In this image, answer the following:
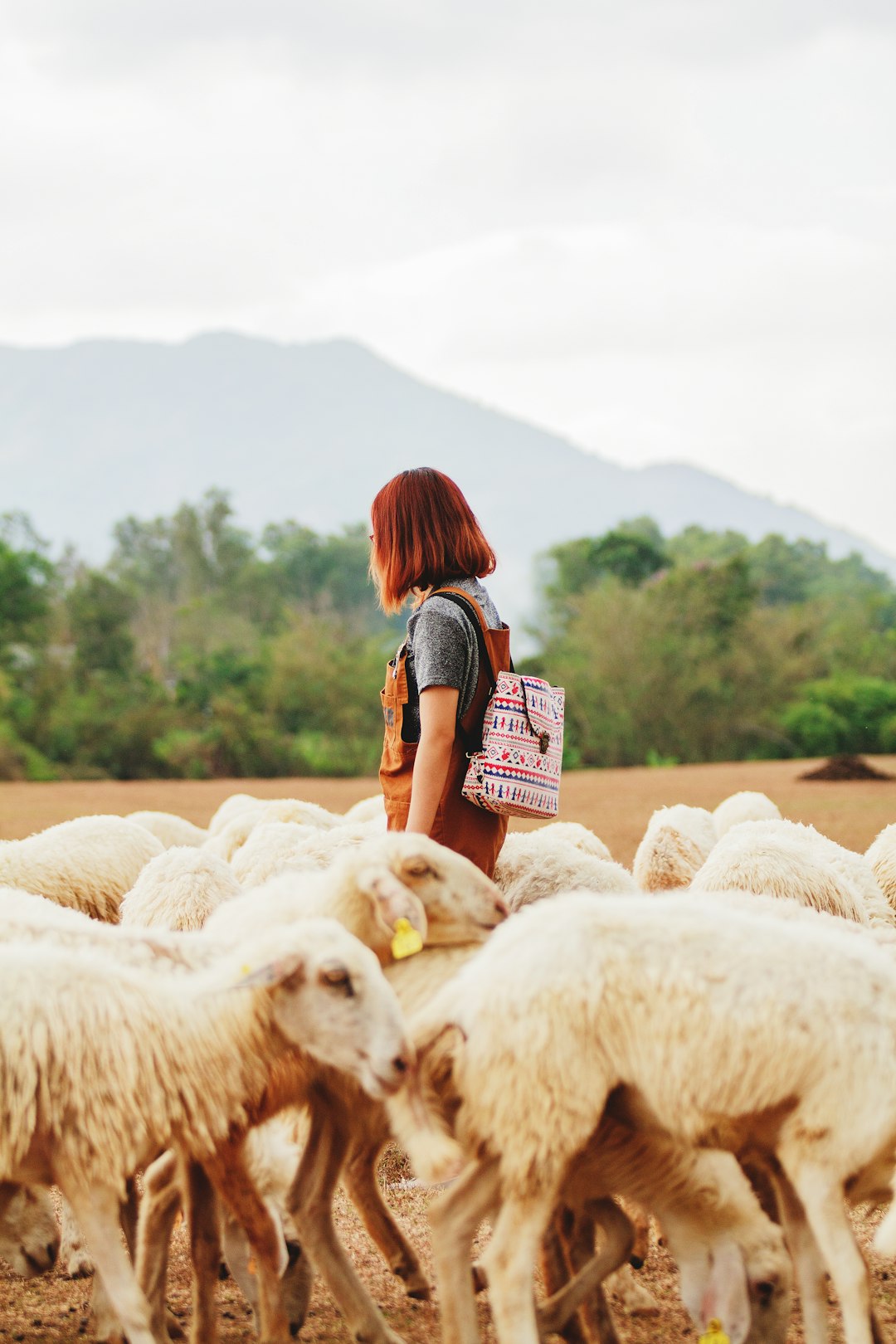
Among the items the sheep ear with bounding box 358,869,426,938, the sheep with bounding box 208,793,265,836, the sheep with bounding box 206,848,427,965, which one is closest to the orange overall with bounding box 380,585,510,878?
the sheep with bounding box 206,848,427,965

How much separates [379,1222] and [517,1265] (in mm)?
1007

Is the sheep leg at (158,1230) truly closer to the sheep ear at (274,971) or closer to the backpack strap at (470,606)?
Result: the sheep ear at (274,971)

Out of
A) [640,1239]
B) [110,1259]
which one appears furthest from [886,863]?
[110,1259]

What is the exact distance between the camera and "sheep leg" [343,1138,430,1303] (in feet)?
13.6

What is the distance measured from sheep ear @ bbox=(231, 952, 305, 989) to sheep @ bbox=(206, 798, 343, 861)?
4808mm

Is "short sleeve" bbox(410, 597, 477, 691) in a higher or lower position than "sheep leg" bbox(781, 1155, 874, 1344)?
higher

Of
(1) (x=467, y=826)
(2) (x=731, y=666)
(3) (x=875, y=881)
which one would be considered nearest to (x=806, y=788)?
(2) (x=731, y=666)

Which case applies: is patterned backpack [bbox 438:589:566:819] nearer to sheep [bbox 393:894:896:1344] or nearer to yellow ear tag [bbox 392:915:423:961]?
yellow ear tag [bbox 392:915:423:961]

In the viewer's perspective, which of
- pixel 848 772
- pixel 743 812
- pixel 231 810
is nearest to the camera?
pixel 743 812

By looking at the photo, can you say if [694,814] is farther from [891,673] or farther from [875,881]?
[891,673]

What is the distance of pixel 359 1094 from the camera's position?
3.72 meters

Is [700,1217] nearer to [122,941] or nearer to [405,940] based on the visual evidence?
[405,940]

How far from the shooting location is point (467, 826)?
4590 millimetres

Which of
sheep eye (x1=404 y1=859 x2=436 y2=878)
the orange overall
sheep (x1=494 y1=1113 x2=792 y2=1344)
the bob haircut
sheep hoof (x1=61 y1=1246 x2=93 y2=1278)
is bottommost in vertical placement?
sheep hoof (x1=61 y1=1246 x2=93 y2=1278)
